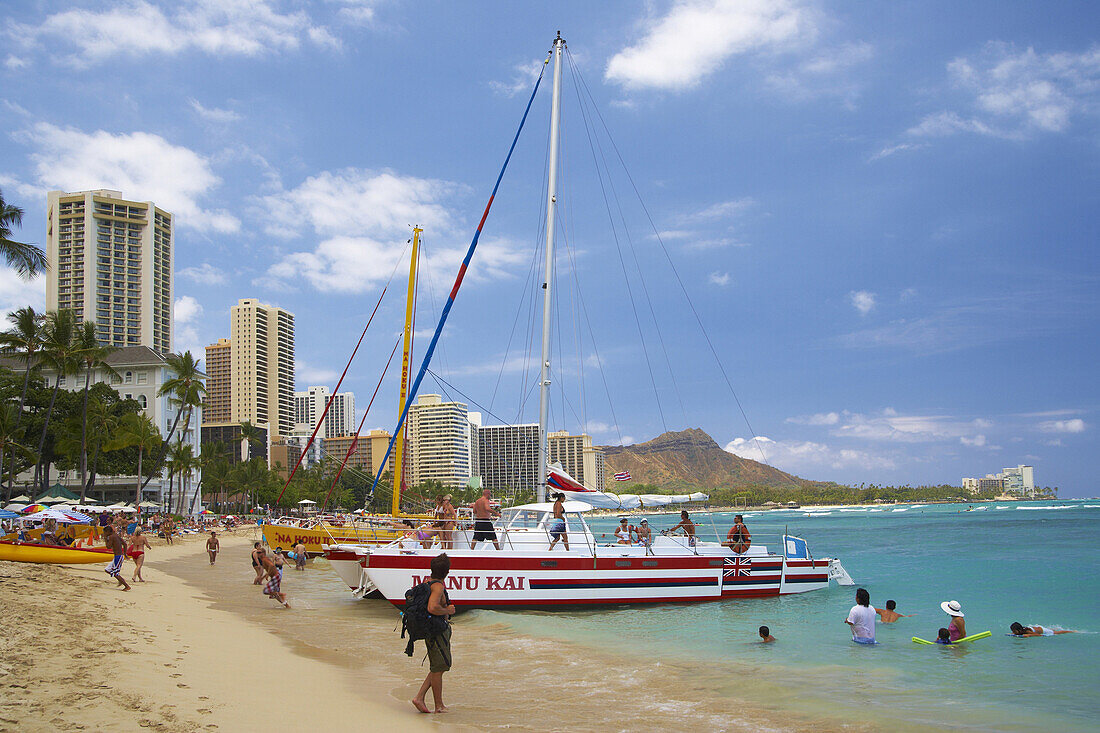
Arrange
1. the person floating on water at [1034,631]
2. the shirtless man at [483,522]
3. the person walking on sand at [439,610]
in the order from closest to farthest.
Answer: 1. the person walking on sand at [439,610]
2. the person floating on water at [1034,631]
3. the shirtless man at [483,522]

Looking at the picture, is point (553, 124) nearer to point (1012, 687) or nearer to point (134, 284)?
point (1012, 687)

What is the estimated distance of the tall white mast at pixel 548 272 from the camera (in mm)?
18531

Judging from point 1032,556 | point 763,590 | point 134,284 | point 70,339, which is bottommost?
point 1032,556

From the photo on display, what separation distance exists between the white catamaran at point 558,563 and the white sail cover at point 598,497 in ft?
0.10

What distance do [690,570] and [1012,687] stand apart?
8.23m

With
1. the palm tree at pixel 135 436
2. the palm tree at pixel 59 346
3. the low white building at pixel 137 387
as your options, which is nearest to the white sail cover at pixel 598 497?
the palm tree at pixel 59 346

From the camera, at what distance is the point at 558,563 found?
17.0m

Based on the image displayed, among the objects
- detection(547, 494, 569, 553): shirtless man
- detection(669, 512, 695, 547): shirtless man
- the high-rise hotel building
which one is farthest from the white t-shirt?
the high-rise hotel building

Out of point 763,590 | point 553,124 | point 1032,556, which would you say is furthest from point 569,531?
point 1032,556

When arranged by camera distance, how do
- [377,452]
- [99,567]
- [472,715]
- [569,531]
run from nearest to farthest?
[472,715] → [569,531] → [99,567] → [377,452]

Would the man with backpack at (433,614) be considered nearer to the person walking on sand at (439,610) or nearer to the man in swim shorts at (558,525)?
the person walking on sand at (439,610)

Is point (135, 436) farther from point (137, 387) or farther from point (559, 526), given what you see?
point (559, 526)

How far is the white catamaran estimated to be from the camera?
16422 mm

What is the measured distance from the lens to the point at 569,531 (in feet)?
58.4
